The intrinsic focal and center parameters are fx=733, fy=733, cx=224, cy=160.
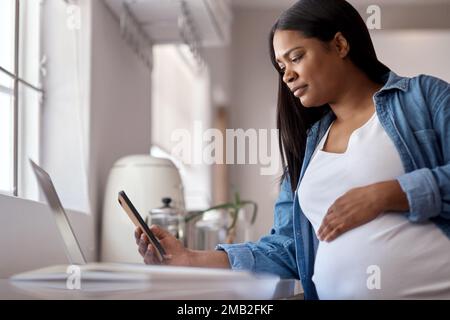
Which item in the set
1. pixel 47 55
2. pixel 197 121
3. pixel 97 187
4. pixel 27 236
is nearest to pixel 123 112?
pixel 97 187

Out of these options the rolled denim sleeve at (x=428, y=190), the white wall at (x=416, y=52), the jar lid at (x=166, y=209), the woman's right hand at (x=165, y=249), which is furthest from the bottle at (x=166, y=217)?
the rolled denim sleeve at (x=428, y=190)

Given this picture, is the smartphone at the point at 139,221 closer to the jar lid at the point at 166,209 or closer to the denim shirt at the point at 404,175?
the denim shirt at the point at 404,175

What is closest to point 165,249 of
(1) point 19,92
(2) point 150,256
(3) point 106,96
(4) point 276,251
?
(2) point 150,256

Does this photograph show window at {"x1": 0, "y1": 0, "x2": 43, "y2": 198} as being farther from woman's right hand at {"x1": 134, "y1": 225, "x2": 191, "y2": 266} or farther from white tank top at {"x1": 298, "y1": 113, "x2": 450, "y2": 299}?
white tank top at {"x1": 298, "y1": 113, "x2": 450, "y2": 299}

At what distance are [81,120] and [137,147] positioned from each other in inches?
21.7

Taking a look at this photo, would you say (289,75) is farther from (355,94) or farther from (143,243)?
(143,243)

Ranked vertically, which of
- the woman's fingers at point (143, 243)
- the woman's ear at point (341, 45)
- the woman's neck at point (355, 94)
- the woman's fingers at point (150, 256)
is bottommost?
the woman's fingers at point (150, 256)

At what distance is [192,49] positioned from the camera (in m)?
2.12

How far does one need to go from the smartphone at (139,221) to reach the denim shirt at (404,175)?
0.08m

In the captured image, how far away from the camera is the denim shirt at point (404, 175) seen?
2.23 feet

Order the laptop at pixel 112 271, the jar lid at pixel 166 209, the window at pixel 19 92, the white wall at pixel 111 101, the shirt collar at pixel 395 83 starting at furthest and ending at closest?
the white wall at pixel 111 101, the jar lid at pixel 166 209, the window at pixel 19 92, the shirt collar at pixel 395 83, the laptop at pixel 112 271

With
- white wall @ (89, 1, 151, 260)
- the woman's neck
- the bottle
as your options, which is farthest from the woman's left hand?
white wall @ (89, 1, 151, 260)

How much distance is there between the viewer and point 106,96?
5.75 feet
